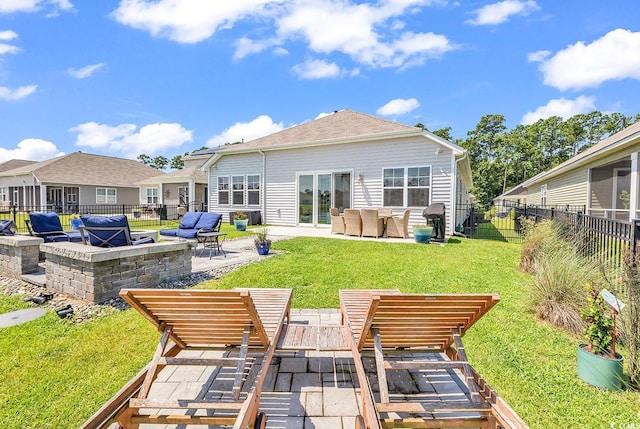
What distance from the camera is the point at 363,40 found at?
35.3ft

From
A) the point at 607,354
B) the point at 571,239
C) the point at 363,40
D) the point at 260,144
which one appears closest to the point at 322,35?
the point at 363,40

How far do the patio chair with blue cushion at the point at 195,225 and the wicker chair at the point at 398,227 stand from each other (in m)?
5.85

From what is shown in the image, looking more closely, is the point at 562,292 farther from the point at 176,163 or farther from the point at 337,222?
the point at 176,163

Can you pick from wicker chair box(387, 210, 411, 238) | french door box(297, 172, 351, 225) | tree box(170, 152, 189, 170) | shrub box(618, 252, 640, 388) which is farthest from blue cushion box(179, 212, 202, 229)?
tree box(170, 152, 189, 170)

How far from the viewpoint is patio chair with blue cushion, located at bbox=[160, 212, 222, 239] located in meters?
8.08

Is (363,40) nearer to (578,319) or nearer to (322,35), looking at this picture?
(322,35)

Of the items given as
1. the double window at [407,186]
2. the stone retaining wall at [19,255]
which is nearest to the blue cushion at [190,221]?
the stone retaining wall at [19,255]

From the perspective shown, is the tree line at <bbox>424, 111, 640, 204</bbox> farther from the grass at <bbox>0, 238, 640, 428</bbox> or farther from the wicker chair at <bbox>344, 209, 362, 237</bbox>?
the grass at <bbox>0, 238, 640, 428</bbox>

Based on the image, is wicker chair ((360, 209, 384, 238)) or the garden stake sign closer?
the garden stake sign

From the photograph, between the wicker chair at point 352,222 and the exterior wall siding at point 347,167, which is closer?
the wicker chair at point 352,222

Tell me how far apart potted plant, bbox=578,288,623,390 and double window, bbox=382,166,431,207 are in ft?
29.2

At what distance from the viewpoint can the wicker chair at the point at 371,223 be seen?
10781mm

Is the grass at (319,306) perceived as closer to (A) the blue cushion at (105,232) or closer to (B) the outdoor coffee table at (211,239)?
(A) the blue cushion at (105,232)

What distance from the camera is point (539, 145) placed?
1623 inches
